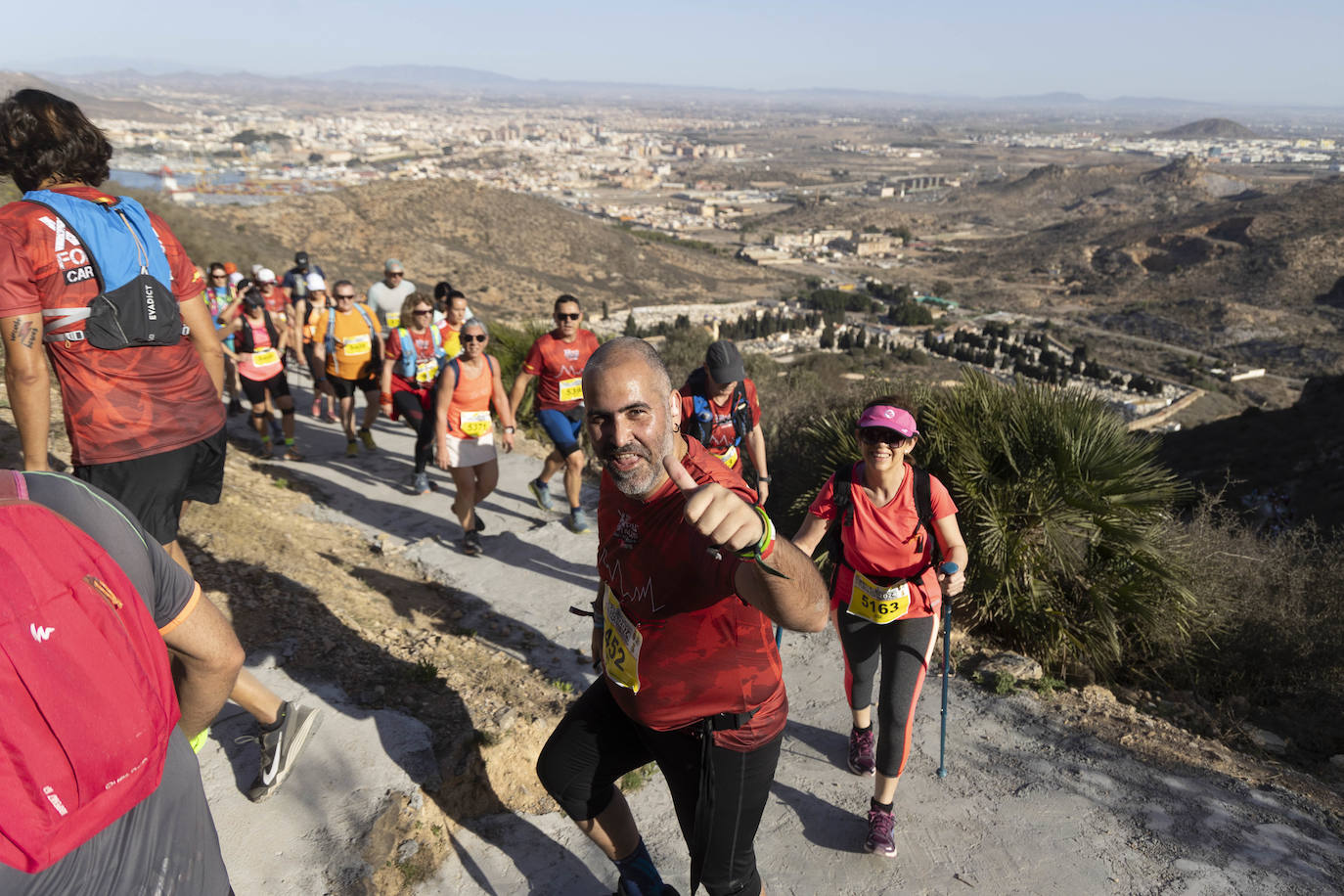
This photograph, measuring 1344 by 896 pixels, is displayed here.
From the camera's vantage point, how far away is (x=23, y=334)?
7.94ft

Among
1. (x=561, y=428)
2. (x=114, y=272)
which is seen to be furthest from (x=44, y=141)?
(x=561, y=428)

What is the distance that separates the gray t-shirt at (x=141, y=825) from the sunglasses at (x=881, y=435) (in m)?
2.24

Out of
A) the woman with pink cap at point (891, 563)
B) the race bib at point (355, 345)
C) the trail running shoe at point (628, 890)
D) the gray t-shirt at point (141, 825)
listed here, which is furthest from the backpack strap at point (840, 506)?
the race bib at point (355, 345)

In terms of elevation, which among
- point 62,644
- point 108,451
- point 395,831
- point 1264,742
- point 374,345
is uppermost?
point 62,644

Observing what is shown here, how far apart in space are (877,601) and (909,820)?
984 mm

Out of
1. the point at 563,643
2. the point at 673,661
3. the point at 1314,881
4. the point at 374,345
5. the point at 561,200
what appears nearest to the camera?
the point at 673,661

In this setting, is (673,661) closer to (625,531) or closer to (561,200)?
(625,531)

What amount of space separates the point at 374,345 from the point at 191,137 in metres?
153

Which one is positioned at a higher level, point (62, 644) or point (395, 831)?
point (62, 644)

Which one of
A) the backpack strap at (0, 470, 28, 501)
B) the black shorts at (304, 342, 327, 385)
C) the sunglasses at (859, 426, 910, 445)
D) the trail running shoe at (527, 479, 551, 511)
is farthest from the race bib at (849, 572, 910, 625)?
the black shorts at (304, 342, 327, 385)

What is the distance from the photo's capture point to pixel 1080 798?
3461mm

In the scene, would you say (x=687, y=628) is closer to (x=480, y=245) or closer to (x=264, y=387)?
(x=264, y=387)

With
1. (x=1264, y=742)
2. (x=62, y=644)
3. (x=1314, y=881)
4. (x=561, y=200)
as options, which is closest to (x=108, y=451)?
(x=62, y=644)

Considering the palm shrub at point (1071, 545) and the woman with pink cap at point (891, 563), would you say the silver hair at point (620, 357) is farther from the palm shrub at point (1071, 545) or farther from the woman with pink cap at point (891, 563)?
the palm shrub at point (1071, 545)
